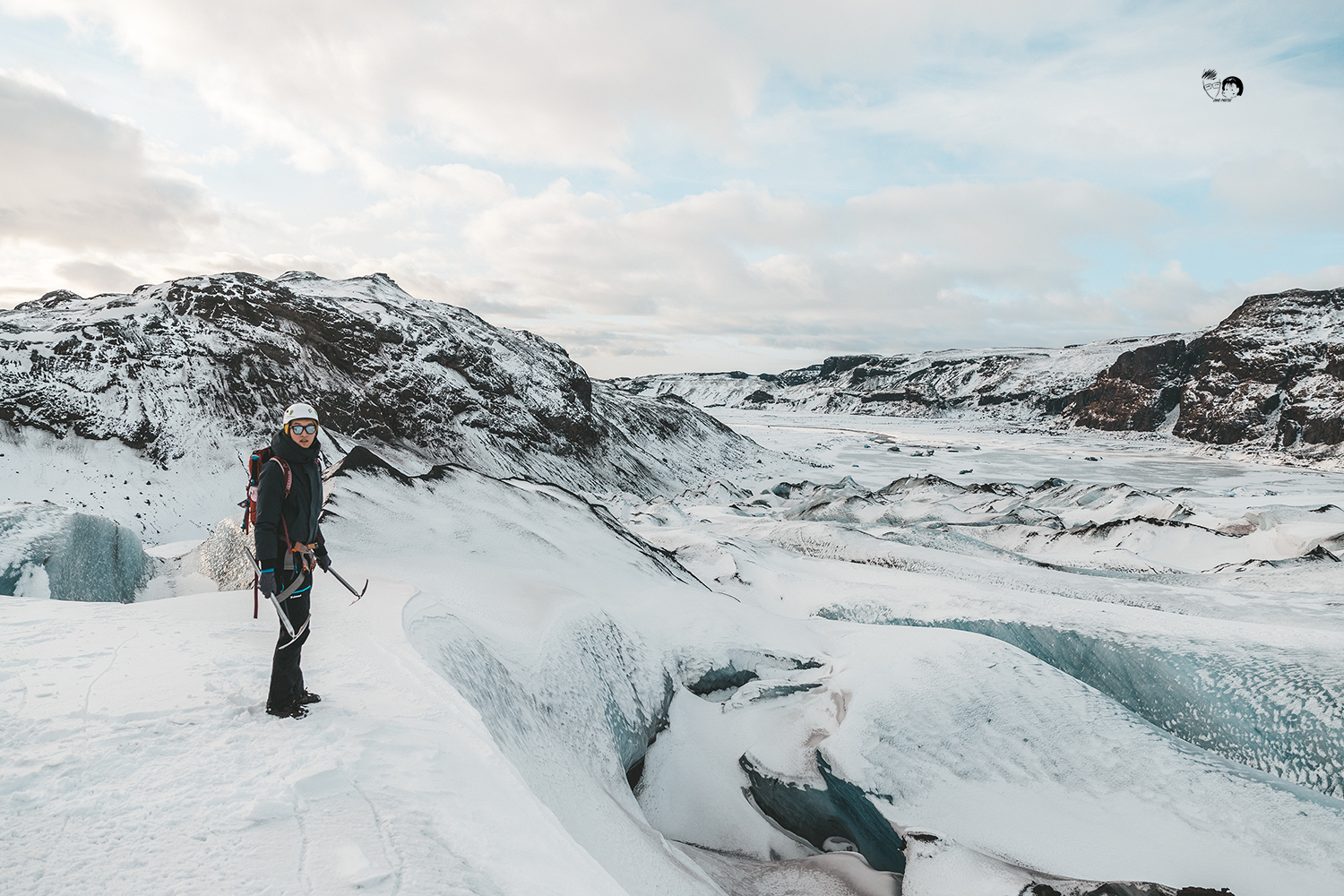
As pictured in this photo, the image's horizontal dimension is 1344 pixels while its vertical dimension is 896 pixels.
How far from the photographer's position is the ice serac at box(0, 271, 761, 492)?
2520 cm

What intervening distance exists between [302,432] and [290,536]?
0.70m

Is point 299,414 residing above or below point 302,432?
above

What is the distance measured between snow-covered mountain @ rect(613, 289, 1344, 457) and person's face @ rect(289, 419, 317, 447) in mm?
79731

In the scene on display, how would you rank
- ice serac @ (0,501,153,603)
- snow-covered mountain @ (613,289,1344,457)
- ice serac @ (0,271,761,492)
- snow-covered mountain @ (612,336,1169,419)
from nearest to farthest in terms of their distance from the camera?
ice serac @ (0,501,153,603), ice serac @ (0,271,761,492), snow-covered mountain @ (613,289,1344,457), snow-covered mountain @ (612,336,1169,419)

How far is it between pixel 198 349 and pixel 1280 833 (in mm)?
36801

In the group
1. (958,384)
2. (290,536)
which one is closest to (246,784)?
(290,536)

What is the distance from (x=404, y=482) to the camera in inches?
409

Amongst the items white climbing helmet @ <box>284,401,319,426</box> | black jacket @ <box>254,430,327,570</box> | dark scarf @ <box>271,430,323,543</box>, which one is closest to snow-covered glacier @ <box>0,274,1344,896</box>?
black jacket @ <box>254,430,327,570</box>

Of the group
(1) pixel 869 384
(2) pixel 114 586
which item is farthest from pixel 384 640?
(1) pixel 869 384

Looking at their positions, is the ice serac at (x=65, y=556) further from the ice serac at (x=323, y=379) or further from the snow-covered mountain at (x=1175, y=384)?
the snow-covered mountain at (x=1175, y=384)

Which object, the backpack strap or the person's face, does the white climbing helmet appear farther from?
the backpack strap

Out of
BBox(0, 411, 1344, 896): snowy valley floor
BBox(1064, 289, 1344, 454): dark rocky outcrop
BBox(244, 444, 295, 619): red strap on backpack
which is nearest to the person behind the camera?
BBox(0, 411, 1344, 896): snowy valley floor

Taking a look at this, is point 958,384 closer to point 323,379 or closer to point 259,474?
point 323,379

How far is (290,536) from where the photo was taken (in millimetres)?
4277
